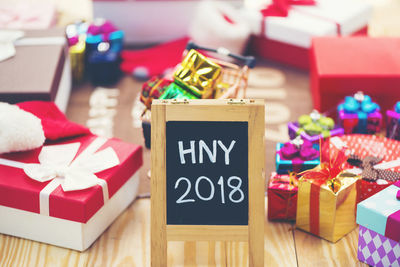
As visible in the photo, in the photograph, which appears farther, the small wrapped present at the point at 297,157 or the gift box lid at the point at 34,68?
the gift box lid at the point at 34,68

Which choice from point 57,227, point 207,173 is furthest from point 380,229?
point 57,227

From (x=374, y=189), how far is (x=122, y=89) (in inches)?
62.5

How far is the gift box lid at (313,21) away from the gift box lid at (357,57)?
0.23m

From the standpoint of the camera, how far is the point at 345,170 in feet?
7.18

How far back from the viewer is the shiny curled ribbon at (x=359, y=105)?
8.43 ft

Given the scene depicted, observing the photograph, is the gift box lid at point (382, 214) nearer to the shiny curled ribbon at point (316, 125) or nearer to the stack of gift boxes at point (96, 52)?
the shiny curled ribbon at point (316, 125)

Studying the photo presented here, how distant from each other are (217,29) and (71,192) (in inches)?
64.3

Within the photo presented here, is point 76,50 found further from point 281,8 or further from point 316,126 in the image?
point 316,126

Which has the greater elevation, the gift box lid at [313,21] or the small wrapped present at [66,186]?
the gift box lid at [313,21]

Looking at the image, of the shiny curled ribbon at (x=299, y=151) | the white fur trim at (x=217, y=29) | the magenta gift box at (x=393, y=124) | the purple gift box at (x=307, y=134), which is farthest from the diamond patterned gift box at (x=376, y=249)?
the white fur trim at (x=217, y=29)

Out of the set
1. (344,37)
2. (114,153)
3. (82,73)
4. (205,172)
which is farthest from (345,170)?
(82,73)

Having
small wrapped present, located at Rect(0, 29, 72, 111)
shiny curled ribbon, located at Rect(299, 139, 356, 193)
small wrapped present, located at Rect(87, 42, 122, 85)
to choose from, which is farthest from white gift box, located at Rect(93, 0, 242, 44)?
shiny curled ribbon, located at Rect(299, 139, 356, 193)

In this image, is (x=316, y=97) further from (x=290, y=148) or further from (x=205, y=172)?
(x=205, y=172)

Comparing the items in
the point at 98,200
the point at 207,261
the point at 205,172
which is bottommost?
the point at 207,261
